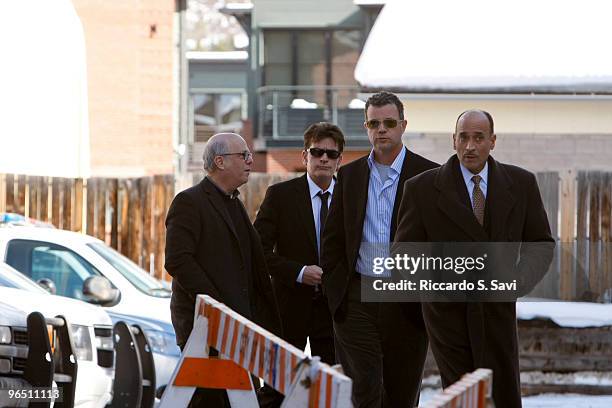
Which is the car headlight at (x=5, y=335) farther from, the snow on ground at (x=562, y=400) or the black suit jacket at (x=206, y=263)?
the snow on ground at (x=562, y=400)

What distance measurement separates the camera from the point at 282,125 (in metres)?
40.4

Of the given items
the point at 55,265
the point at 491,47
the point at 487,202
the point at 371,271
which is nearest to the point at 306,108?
the point at 491,47

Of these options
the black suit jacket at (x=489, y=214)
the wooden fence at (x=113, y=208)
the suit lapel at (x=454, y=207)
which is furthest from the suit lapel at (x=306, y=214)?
the wooden fence at (x=113, y=208)

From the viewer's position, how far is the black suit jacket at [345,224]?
8.77 metres

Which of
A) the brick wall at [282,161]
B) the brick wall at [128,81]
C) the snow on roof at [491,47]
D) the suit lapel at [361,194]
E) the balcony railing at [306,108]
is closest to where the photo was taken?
the suit lapel at [361,194]

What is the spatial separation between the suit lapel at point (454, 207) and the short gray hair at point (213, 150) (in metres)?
1.65

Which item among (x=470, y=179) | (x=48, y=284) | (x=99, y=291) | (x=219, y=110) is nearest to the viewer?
(x=470, y=179)

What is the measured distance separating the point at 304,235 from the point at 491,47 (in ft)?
35.2

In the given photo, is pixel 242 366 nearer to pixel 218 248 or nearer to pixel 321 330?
pixel 218 248

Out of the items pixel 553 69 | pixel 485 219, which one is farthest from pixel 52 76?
pixel 485 219

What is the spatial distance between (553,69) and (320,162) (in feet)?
34.8

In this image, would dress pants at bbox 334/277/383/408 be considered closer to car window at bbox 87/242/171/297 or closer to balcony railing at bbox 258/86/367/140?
car window at bbox 87/242/171/297

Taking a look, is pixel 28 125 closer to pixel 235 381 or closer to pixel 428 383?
pixel 428 383

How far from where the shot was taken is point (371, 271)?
28.6ft
